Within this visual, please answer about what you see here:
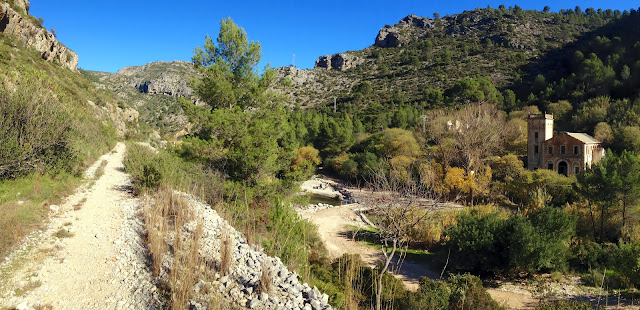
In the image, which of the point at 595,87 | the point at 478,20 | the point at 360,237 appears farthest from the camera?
the point at 478,20

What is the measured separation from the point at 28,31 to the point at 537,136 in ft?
148

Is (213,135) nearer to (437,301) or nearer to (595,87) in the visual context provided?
(437,301)

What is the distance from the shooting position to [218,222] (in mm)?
8062

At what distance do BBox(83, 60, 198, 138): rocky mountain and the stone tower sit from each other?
161ft

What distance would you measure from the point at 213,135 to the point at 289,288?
295 inches

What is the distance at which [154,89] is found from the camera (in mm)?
82875

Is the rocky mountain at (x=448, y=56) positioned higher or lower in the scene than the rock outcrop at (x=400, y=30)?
lower

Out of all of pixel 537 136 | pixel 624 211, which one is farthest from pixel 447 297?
pixel 537 136

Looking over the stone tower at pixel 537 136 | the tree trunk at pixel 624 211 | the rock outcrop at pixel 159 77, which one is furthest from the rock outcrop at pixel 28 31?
the stone tower at pixel 537 136

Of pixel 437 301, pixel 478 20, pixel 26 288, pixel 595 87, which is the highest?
pixel 478 20

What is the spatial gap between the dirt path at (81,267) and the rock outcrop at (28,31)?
29648mm

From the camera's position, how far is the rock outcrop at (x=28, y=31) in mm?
28381

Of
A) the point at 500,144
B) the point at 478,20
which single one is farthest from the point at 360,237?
the point at 478,20

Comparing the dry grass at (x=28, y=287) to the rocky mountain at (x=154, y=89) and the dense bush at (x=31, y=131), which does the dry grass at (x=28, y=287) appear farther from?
the rocky mountain at (x=154, y=89)
